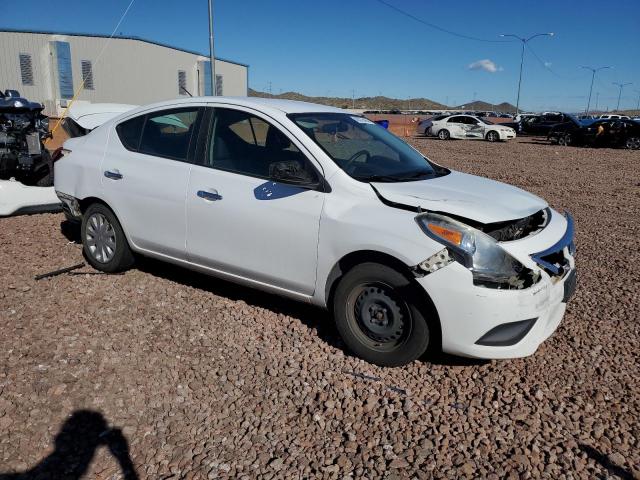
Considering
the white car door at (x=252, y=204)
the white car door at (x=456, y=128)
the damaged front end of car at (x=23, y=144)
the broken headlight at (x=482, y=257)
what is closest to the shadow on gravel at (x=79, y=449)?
the white car door at (x=252, y=204)

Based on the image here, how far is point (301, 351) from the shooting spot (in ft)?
12.7

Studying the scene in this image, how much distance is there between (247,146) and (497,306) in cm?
225

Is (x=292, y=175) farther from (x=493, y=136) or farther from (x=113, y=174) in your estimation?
(x=493, y=136)

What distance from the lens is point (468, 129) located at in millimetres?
28562

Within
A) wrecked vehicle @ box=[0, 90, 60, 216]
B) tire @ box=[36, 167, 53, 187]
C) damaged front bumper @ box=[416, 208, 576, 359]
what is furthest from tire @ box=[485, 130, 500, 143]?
damaged front bumper @ box=[416, 208, 576, 359]

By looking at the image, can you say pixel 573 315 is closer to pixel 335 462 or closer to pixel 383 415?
pixel 383 415

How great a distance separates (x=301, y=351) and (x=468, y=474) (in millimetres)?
1515

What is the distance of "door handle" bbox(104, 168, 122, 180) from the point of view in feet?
15.7

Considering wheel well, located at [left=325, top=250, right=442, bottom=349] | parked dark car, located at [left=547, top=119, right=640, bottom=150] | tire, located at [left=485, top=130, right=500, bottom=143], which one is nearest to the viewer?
wheel well, located at [left=325, top=250, right=442, bottom=349]

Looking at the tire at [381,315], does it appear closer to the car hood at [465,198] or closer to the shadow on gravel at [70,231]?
the car hood at [465,198]

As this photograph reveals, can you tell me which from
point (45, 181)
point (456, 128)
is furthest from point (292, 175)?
point (456, 128)

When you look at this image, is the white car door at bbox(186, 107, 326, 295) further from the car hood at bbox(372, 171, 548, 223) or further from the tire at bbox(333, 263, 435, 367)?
the car hood at bbox(372, 171, 548, 223)

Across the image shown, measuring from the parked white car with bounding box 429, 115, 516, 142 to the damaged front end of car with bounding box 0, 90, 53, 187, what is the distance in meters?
24.0

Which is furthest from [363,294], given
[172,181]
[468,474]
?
[172,181]
